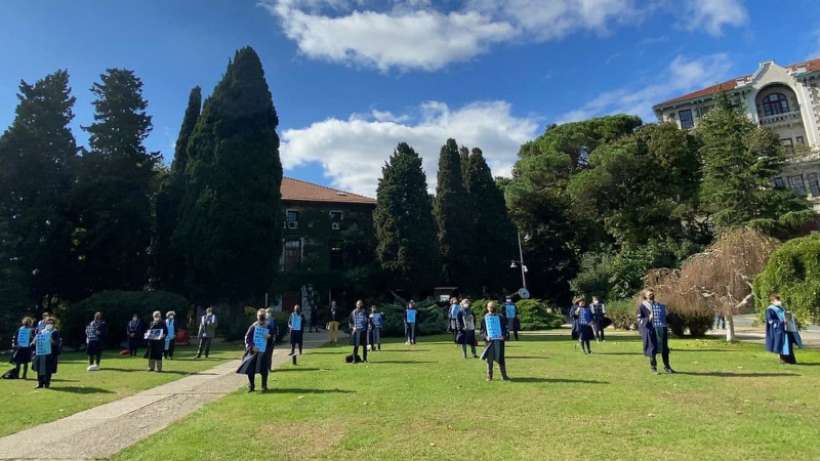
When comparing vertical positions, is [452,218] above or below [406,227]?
above

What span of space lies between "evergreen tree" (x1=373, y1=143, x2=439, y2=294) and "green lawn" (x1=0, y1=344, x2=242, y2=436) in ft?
69.3

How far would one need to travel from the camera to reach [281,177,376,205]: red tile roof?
45.2m

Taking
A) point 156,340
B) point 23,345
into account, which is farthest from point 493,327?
point 23,345

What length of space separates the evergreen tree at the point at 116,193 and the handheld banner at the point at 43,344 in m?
20.0

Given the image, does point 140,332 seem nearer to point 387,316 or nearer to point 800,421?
point 387,316

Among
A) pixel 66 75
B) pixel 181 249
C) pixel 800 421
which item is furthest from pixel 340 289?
pixel 800 421

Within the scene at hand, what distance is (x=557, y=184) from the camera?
50.0 meters

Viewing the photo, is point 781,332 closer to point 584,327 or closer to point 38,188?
point 584,327

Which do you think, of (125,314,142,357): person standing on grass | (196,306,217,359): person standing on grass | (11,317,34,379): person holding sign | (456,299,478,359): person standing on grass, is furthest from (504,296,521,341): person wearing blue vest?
(11,317,34,379): person holding sign

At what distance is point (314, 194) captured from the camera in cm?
4697

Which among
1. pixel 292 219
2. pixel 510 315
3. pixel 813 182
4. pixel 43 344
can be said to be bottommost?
pixel 43 344

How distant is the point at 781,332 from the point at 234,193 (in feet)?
87.7

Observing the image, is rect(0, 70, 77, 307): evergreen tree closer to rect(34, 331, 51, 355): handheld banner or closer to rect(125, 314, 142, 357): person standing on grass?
rect(125, 314, 142, 357): person standing on grass

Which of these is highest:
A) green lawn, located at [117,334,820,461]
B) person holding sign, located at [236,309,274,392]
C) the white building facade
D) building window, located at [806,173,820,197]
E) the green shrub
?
the white building facade
